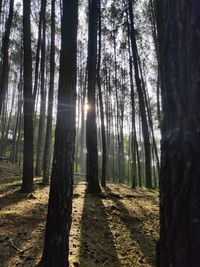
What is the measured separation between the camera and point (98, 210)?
554cm

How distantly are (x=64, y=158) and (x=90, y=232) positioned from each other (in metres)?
1.81

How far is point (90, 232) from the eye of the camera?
427 centimetres

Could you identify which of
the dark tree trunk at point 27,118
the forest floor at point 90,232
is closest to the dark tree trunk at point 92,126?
the forest floor at point 90,232

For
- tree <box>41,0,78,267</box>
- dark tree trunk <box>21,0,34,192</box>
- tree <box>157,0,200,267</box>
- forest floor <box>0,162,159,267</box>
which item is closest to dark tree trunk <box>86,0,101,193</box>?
forest floor <box>0,162,159,267</box>

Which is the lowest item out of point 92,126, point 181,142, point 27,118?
point 181,142

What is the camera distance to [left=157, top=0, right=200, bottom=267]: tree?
3.93 feet

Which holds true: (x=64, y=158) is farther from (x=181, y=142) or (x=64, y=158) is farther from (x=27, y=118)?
(x=27, y=118)

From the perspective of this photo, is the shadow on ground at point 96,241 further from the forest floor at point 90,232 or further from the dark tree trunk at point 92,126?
the dark tree trunk at point 92,126

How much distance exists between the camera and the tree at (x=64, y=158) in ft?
9.45

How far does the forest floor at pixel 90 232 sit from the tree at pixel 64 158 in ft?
1.26

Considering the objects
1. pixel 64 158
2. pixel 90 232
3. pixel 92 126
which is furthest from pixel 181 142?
pixel 92 126

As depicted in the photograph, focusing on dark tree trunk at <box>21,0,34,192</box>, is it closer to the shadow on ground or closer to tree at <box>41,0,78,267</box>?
the shadow on ground

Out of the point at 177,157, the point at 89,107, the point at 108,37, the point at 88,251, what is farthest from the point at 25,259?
the point at 108,37

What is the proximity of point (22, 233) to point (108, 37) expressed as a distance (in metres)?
12.1
